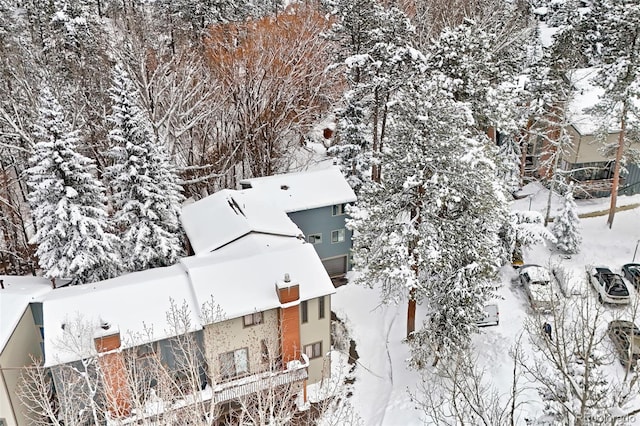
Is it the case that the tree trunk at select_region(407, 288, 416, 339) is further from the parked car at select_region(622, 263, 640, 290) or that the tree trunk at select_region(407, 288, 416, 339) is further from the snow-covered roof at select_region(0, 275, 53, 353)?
the snow-covered roof at select_region(0, 275, 53, 353)

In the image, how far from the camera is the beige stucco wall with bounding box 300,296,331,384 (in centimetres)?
2089

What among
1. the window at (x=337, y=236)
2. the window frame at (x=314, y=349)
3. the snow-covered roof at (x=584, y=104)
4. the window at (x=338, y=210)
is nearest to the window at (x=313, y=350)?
the window frame at (x=314, y=349)

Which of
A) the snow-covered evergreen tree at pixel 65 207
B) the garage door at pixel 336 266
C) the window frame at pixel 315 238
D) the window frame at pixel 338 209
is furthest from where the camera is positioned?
the garage door at pixel 336 266

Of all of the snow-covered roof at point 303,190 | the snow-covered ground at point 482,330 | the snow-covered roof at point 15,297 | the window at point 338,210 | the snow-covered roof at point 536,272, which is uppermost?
the snow-covered roof at point 303,190

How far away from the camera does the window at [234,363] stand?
65.9 ft

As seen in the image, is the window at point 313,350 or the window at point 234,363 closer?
the window at point 234,363

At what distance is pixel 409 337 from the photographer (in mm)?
22766

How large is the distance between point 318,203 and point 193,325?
10.0m

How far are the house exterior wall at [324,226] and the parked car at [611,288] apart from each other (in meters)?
11.9

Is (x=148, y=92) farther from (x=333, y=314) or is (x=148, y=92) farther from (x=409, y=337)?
(x=409, y=337)

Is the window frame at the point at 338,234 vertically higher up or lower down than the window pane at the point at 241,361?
higher up

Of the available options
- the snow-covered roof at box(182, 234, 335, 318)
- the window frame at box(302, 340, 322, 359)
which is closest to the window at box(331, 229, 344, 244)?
the snow-covered roof at box(182, 234, 335, 318)

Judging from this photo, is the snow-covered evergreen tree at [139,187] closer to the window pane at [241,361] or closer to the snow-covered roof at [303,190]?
the snow-covered roof at [303,190]

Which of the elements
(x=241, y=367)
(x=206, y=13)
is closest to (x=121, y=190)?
(x=241, y=367)
